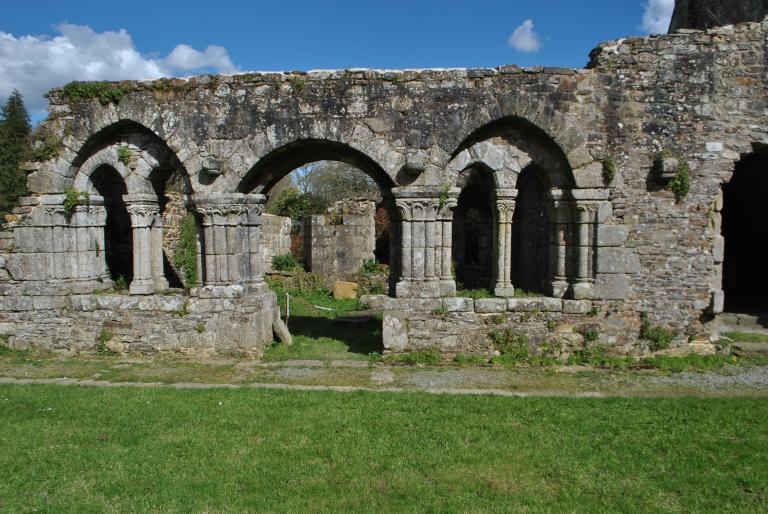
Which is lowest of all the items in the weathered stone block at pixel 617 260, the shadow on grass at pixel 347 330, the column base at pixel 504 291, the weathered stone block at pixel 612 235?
the shadow on grass at pixel 347 330

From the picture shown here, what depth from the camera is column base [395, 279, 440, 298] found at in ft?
28.4

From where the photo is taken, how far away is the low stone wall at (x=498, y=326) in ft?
28.0

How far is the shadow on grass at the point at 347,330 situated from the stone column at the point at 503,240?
2317mm

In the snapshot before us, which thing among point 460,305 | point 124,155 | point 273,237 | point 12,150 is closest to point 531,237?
point 460,305

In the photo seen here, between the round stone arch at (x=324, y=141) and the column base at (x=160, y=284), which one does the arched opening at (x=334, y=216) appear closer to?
the round stone arch at (x=324, y=141)

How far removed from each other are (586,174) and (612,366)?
3.01 metres

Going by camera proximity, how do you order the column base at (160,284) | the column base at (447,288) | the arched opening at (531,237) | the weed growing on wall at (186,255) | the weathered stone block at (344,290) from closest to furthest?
the column base at (447,288) → the column base at (160,284) → the arched opening at (531,237) → the weed growing on wall at (186,255) → the weathered stone block at (344,290)

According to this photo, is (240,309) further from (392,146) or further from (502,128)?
(502,128)

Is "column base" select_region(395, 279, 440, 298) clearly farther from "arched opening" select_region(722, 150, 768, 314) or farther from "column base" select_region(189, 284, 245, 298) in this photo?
"arched opening" select_region(722, 150, 768, 314)

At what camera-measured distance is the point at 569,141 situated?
848cm

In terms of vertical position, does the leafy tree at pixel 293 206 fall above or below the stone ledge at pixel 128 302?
above

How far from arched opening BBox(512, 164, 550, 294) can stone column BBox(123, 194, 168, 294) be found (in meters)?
6.94

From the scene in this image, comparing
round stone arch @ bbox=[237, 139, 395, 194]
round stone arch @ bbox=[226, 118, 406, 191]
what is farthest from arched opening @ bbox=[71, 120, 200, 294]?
round stone arch @ bbox=[226, 118, 406, 191]

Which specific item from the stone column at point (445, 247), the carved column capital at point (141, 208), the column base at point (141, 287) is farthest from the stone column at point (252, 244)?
the stone column at point (445, 247)
